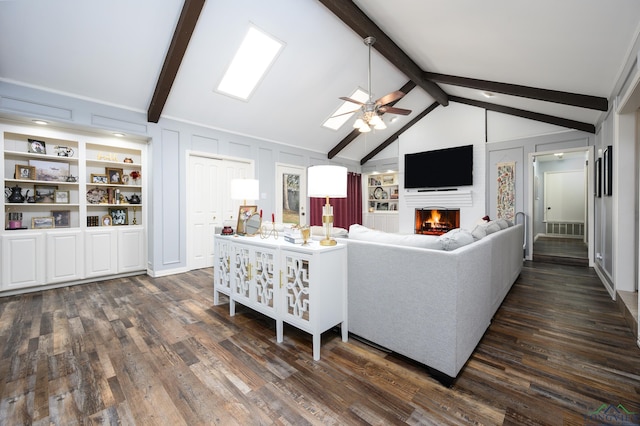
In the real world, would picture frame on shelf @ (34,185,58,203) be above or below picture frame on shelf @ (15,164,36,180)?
below

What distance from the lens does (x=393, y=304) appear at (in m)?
1.85

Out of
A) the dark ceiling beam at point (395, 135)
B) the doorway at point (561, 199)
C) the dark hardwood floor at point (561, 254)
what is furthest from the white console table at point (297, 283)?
the doorway at point (561, 199)

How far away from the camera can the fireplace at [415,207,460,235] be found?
20.5ft

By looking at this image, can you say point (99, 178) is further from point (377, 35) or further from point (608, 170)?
point (608, 170)

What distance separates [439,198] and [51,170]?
23.2ft

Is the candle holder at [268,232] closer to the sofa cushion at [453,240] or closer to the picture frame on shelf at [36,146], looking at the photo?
the sofa cushion at [453,240]

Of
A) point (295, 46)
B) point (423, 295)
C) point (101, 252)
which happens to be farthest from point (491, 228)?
point (101, 252)

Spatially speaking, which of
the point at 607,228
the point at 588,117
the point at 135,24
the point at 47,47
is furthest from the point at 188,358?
the point at 588,117

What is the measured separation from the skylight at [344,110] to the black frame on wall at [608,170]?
3664 millimetres

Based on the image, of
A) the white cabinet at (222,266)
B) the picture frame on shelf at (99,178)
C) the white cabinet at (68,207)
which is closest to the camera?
the white cabinet at (222,266)

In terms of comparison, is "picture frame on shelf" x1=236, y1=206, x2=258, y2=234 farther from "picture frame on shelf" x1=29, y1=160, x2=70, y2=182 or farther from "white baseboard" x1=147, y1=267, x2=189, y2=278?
"picture frame on shelf" x1=29, y1=160, x2=70, y2=182

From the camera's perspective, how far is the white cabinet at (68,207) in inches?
135

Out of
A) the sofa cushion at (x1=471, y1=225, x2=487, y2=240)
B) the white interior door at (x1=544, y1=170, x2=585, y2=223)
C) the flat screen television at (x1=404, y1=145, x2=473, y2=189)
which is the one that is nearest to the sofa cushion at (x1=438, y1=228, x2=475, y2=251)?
the sofa cushion at (x1=471, y1=225, x2=487, y2=240)

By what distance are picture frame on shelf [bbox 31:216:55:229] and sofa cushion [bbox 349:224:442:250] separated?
13.9ft
